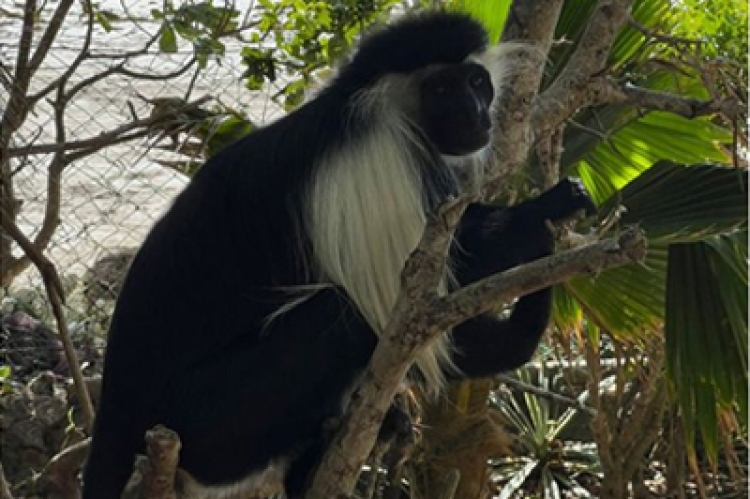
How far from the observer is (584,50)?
2.27 meters

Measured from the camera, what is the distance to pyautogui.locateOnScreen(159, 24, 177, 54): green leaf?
2445mm

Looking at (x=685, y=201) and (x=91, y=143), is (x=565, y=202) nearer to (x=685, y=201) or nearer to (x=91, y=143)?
(x=685, y=201)

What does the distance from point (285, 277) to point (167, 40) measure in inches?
23.5

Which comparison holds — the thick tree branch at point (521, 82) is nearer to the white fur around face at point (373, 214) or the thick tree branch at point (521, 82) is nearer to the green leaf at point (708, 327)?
the white fur around face at point (373, 214)

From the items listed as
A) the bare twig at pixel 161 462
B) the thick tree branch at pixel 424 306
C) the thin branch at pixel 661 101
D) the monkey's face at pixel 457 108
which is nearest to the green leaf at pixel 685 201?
the thin branch at pixel 661 101

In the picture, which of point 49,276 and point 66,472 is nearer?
point 66,472

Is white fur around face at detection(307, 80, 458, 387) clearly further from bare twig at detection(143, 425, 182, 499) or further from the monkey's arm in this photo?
bare twig at detection(143, 425, 182, 499)

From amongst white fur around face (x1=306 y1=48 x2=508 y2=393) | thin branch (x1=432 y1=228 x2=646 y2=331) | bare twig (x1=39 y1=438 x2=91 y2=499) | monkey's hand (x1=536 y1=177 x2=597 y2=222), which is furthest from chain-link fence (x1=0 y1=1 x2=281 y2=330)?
thin branch (x1=432 y1=228 x2=646 y2=331)

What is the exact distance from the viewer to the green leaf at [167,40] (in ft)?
8.02

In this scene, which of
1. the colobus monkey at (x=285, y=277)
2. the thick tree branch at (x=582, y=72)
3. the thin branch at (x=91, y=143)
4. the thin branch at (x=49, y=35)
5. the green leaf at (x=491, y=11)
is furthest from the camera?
the green leaf at (x=491, y=11)

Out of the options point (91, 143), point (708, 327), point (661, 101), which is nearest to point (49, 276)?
point (91, 143)

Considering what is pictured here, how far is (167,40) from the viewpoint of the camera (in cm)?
245

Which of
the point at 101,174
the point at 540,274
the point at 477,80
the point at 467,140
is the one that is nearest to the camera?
the point at 540,274

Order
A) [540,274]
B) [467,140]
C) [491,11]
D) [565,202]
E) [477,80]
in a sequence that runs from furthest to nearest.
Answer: [491,11]
[477,80]
[467,140]
[565,202]
[540,274]
